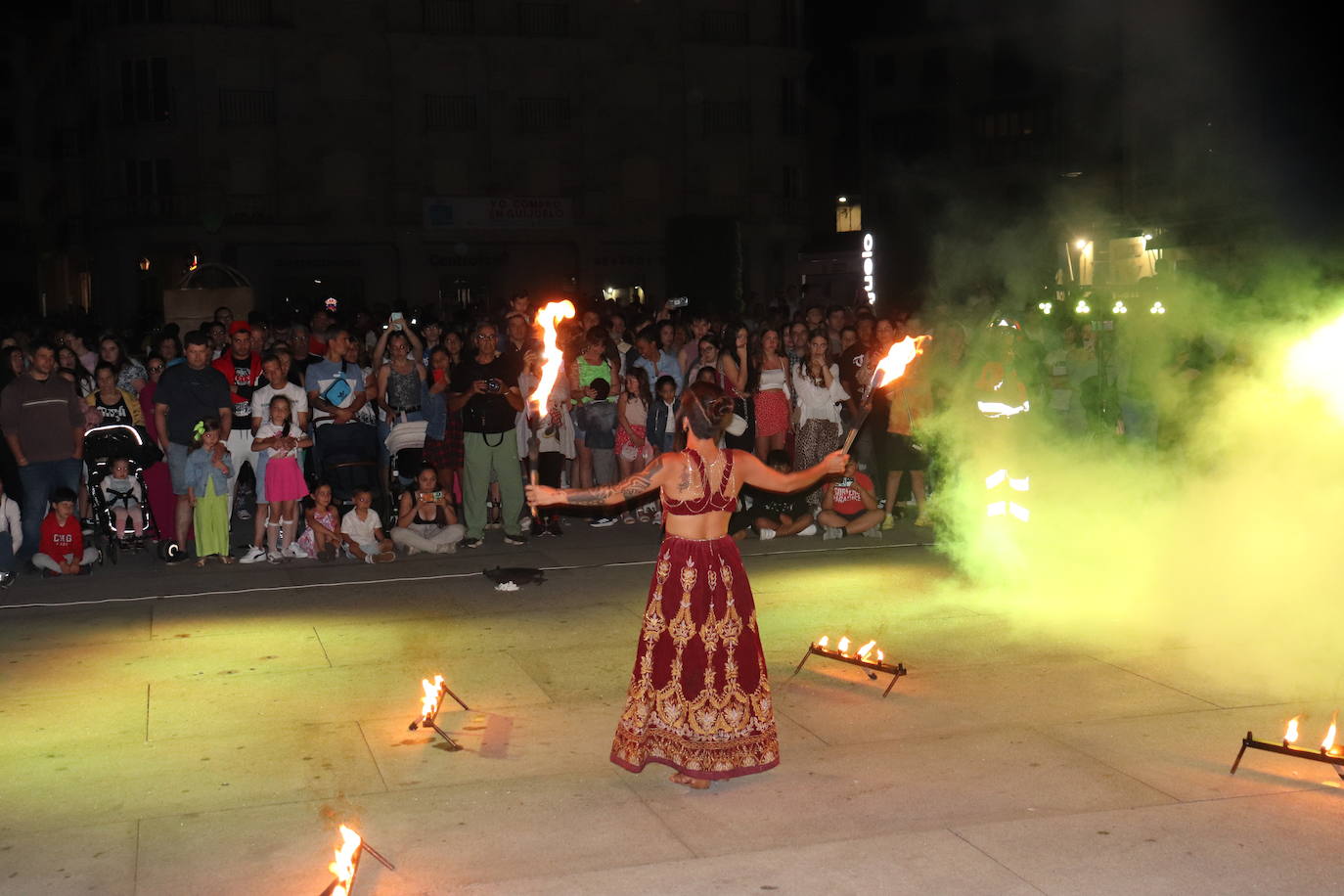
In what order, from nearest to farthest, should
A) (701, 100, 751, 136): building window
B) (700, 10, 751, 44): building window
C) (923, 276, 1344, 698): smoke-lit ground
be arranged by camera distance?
(923, 276, 1344, 698): smoke-lit ground, (700, 10, 751, 44): building window, (701, 100, 751, 136): building window

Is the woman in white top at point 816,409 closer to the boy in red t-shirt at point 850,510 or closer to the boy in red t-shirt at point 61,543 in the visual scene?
the boy in red t-shirt at point 850,510

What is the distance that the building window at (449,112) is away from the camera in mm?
31703

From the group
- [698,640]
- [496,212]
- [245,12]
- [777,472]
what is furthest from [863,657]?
[245,12]

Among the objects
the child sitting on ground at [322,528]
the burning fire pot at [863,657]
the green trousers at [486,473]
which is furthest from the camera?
the green trousers at [486,473]

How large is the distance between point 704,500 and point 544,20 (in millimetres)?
28555

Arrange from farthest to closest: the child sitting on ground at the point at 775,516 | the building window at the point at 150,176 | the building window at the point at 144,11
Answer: the building window at the point at 150,176, the building window at the point at 144,11, the child sitting on ground at the point at 775,516

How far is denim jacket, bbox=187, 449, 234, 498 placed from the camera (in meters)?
10.3

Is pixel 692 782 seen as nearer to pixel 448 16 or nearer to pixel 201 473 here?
pixel 201 473

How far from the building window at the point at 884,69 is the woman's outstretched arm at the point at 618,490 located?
4140 centimetres

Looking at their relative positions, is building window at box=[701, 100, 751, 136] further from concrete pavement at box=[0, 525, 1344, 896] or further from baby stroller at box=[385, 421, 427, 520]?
concrete pavement at box=[0, 525, 1344, 896]

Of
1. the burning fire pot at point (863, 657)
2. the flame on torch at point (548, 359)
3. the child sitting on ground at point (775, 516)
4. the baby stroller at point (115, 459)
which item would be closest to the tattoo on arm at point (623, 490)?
the flame on torch at point (548, 359)

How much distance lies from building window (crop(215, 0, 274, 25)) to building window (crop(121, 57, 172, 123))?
5.39 feet

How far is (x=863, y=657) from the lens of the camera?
6.92m

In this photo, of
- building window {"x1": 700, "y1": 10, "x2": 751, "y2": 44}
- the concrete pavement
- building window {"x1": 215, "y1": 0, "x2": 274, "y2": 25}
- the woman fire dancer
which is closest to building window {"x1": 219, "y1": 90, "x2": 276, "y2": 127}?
Answer: building window {"x1": 215, "y1": 0, "x2": 274, "y2": 25}
